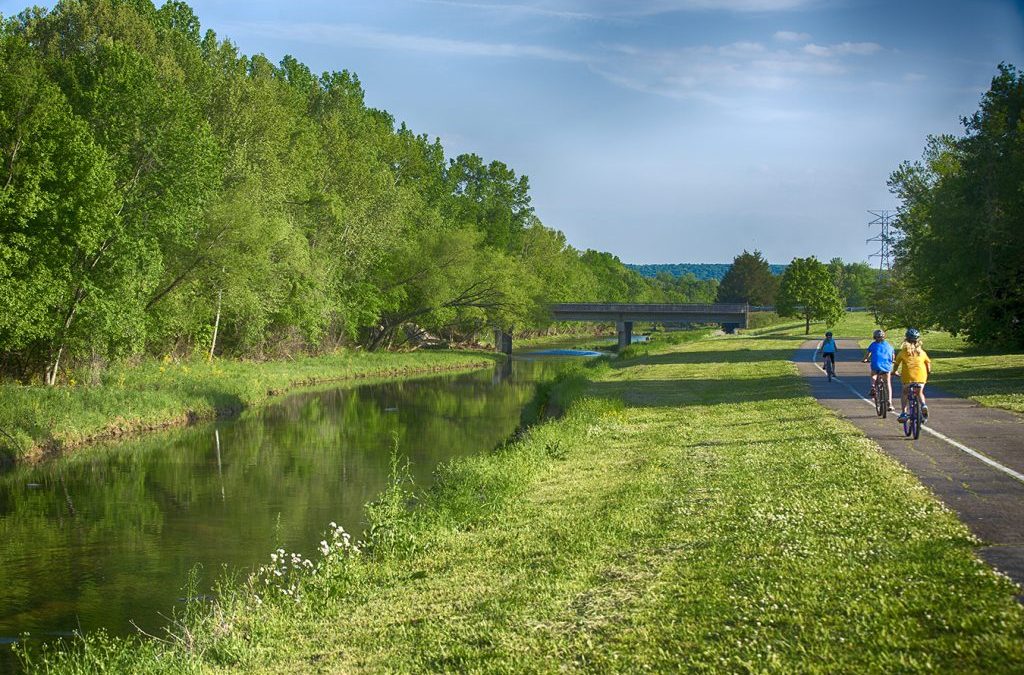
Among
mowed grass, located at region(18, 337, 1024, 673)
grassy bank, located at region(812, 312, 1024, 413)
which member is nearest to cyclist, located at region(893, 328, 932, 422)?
mowed grass, located at region(18, 337, 1024, 673)

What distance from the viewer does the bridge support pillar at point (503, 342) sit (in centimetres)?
8994

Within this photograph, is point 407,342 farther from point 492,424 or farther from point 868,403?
point 868,403

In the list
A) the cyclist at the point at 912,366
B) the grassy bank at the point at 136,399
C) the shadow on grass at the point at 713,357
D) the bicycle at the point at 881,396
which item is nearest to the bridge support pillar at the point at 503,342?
the shadow on grass at the point at 713,357

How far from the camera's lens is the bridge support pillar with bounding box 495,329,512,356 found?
295 feet

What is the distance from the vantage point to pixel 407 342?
7881 centimetres

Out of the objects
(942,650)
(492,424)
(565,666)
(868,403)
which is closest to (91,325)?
(492,424)

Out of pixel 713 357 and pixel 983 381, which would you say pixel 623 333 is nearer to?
pixel 713 357

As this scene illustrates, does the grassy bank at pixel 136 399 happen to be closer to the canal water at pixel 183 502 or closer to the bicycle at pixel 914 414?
the canal water at pixel 183 502

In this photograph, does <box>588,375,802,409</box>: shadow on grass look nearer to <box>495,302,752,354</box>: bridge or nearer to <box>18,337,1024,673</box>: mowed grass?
<box>18,337,1024,673</box>: mowed grass

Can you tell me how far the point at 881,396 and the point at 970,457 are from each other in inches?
275

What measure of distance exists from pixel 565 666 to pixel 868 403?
20.4m

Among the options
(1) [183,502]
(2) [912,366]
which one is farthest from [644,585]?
(1) [183,502]

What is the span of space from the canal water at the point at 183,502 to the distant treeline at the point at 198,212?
5742 mm

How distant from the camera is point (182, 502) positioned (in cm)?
2183
